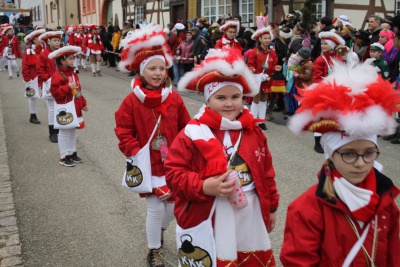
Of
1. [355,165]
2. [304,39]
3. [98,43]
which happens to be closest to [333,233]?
[355,165]

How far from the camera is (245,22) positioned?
685 inches

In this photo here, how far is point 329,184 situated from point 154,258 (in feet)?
7.09

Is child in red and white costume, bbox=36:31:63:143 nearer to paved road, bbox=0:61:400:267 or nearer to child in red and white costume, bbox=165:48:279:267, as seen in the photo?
paved road, bbox=0:61:400:267

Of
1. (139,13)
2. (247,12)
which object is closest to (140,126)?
(247,12)

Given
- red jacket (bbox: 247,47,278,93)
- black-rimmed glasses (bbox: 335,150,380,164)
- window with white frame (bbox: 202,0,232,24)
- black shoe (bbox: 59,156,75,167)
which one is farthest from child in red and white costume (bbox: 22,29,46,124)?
window with white frame (bbox: 202,0,232,24)

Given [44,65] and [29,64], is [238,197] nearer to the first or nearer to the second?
[44,65]

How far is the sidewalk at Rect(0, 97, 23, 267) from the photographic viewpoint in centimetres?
405

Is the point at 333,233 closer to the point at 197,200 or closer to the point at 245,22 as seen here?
the point at 197,200

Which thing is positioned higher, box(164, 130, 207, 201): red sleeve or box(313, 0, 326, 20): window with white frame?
box(313, 0, 326, 20): window with white frame

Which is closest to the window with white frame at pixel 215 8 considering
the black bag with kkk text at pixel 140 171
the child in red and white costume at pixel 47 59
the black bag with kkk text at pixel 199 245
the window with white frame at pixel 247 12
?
the window with white frame at pixel 247 12

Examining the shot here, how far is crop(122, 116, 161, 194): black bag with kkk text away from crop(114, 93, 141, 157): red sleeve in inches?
2.1

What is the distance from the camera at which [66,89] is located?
687cm

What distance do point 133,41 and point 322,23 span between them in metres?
7.97

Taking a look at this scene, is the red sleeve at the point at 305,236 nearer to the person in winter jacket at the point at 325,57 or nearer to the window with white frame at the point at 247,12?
the person in winter jacket at the point at 325,57
